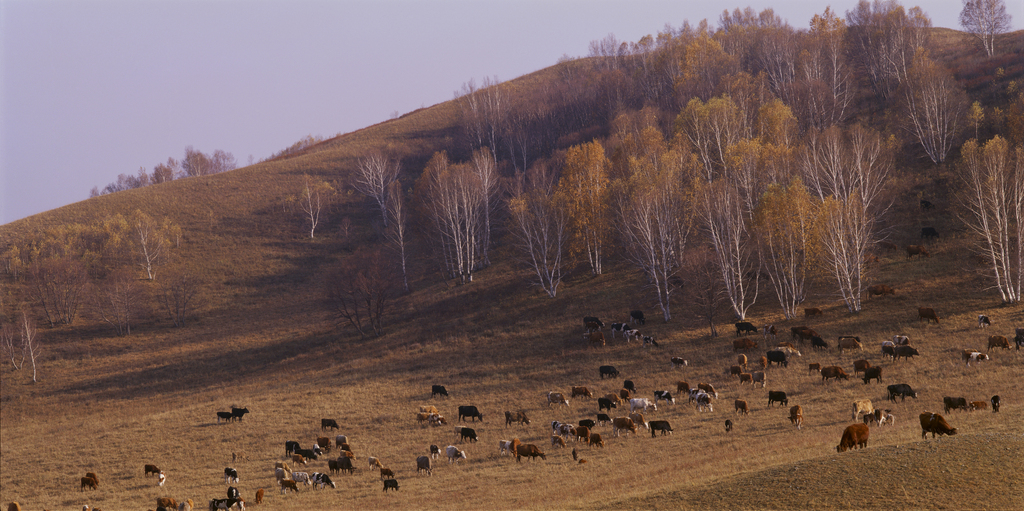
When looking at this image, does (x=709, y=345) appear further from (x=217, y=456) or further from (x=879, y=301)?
(x=217, y=456)

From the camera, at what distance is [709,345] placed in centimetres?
4175

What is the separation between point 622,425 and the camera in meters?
28.4

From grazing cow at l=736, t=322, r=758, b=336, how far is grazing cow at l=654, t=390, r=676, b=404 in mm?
12298

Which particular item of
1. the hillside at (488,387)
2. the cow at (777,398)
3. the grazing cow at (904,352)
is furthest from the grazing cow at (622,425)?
the grazing cow at (904,352)

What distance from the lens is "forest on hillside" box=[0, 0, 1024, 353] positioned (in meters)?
45.9

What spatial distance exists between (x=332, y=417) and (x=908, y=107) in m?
69.3

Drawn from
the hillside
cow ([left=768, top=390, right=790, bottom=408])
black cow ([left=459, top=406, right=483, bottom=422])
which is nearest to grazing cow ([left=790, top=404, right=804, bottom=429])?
the hillside

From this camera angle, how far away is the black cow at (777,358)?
117ft

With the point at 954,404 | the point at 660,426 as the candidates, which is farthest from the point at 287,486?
the point at 954,404

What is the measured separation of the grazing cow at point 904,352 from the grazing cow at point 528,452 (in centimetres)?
2108

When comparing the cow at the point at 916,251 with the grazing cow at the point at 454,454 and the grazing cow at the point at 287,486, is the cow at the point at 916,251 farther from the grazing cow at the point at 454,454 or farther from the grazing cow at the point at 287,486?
the grazing cow at the point at 287,486

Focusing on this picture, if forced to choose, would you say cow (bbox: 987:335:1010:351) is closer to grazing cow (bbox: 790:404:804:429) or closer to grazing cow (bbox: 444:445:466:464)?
grazing cow (bbox: 790:404:804:429)

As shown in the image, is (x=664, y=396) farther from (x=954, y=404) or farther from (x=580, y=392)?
(x=954, y=404)

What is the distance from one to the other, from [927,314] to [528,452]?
29.1m
